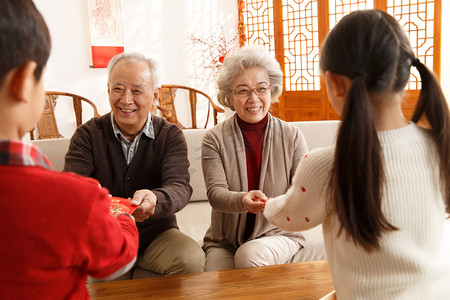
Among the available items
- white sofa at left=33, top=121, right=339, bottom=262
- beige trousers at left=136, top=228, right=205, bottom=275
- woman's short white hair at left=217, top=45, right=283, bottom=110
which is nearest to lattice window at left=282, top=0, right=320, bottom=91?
white sofa at left=33, top=121, right=339, bottom=262

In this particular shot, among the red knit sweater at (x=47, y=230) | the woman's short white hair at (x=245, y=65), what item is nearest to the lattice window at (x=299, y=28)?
the woman's short white hair at (x=245, y=65)

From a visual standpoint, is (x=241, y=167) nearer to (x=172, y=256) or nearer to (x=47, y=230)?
(x=172, y=256)

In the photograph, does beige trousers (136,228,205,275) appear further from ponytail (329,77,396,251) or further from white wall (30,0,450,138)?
white wall (30,0,450,138)

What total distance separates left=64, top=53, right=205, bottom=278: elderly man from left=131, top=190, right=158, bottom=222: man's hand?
0.19 m

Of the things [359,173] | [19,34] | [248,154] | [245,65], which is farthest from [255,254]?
[19,34]

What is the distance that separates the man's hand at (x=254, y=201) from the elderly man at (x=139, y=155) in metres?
0.27

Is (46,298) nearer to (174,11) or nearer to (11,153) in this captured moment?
(11,153)

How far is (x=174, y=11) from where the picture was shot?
18.0 feet

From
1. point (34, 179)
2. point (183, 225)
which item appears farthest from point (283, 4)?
point (34, 179)

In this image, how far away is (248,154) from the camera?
1861mm

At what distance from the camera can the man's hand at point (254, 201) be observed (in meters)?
1.56

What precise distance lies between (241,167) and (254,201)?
0.28 metres

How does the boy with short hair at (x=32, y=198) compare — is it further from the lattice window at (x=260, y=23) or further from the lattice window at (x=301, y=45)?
the lattice window at (x=260, y=23)

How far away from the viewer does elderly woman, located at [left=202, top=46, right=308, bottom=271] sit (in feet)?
5.95
